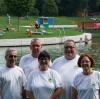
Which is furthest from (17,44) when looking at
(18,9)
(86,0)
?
(86,0)

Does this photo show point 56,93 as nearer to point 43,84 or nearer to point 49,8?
point 43,84

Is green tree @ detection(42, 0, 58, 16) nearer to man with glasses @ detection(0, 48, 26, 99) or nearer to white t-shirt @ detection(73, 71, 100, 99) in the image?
man with glasses @ detection(0, 48, 26, 99)

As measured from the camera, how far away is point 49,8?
8256 cm

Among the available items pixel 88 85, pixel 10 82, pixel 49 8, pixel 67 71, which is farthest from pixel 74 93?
pixel 49 8

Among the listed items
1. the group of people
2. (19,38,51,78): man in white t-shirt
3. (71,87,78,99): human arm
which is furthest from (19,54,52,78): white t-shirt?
(71,87,78,99): human arm

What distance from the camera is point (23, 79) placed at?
6145 millimetres

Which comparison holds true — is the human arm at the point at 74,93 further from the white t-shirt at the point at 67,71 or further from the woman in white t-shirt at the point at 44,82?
the white t-shirt at the point at 67,71

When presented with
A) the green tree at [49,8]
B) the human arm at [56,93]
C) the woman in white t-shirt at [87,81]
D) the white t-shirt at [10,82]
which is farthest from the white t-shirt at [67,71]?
the green tree at [49,8]

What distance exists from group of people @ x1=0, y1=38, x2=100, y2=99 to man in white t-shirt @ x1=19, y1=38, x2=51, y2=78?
0.02 metres

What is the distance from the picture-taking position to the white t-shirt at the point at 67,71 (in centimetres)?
612

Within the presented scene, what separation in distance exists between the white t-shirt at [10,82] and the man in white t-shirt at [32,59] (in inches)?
19.4

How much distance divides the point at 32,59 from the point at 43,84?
2.95 feet

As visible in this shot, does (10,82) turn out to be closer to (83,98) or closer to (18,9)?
(83,98)

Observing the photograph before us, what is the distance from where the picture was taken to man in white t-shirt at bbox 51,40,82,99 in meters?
6.10
